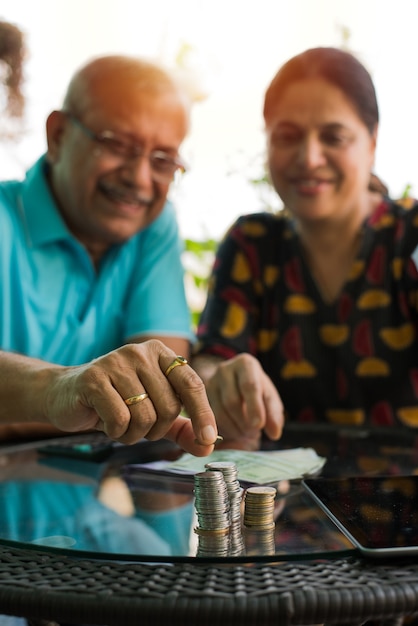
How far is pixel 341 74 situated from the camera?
1.84 metres

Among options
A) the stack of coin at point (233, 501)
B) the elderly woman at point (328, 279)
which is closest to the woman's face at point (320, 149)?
the elderly woman at point (328, 279)

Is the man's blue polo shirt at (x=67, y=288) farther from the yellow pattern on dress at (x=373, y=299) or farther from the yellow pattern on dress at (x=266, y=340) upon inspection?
the yellow pattern on dress at (x=373, y=299)

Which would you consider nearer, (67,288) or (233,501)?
(233,501)

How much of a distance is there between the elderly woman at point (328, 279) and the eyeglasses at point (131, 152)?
0.96 ft

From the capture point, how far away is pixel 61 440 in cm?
151

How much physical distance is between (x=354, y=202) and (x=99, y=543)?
1397 millimetres

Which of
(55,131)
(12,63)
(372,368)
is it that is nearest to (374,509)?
(372,368)

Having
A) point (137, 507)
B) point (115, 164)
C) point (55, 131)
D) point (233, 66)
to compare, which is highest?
point (233, 66)

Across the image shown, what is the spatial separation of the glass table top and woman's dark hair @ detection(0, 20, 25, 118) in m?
1.55

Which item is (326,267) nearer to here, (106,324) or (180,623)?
(106,324)

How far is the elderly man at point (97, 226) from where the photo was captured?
1916 millimetres

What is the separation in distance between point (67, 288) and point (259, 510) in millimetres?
1297

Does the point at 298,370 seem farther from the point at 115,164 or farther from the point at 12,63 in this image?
the point at 12,63

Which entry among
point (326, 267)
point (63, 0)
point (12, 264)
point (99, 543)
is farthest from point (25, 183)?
point (63, 0)
